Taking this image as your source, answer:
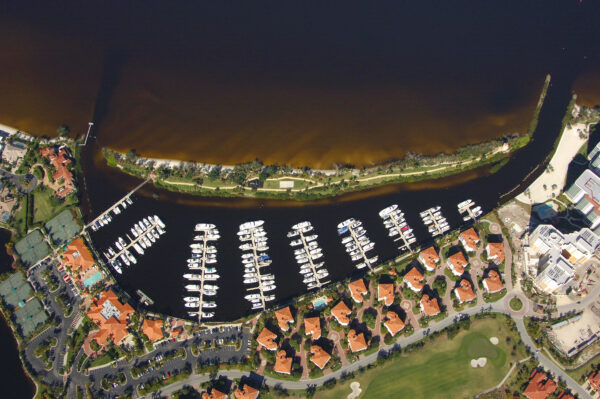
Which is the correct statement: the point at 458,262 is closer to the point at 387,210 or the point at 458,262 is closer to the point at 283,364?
the point at 387,210

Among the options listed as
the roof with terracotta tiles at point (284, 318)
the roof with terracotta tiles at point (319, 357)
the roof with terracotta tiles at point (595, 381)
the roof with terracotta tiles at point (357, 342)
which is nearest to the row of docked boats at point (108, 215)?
the roof with terracotta tiles at point (284, 318)

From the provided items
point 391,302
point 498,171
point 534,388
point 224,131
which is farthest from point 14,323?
point 498,171

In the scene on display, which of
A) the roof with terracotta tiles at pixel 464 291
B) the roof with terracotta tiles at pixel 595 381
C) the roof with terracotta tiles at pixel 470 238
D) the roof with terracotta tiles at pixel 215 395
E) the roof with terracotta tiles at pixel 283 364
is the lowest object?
the roof with terracotta tiles at pixel 595 381

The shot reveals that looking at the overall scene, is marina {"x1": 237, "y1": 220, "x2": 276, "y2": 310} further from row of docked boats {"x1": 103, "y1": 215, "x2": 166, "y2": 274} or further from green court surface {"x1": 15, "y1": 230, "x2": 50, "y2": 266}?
green court surface {"x1": 15, "y1": 230, "x2": 50, "y2": 266}

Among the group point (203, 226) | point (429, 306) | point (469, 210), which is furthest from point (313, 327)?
point (469, 210)

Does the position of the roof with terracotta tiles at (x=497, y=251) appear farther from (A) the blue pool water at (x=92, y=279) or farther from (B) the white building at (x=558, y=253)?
(A) the blue pool water at (x=92, y=279)

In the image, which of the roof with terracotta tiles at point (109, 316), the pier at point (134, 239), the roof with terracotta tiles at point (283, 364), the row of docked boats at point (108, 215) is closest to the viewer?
the roof with terracotta tiles at point (283, 364)

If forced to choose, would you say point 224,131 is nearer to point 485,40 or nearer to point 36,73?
point 36,73
